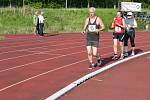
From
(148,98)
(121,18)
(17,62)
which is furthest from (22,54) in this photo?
(148,98)

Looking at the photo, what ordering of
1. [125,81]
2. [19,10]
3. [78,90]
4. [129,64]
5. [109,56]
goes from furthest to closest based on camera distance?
[19,10], [109,56], [129,64], [125,81], [78,90]

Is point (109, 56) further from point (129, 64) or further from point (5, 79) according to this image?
point (5, 79)

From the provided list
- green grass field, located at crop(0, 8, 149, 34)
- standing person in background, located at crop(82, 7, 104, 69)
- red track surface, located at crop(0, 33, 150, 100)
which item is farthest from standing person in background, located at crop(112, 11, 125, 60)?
green grass field, located at crop(0, 8, 149, 34)

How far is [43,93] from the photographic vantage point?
888 cm

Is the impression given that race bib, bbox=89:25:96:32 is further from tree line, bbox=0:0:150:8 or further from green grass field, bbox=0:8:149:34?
tree line, bbox=0:0:150:8

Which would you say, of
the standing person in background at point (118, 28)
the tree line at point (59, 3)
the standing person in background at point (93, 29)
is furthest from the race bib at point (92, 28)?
the tree line at point (59, 3)

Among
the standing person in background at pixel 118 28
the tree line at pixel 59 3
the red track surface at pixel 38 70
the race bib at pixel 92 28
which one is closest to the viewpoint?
the red track surface at pixel 38 70

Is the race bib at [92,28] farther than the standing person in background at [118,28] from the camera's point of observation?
No

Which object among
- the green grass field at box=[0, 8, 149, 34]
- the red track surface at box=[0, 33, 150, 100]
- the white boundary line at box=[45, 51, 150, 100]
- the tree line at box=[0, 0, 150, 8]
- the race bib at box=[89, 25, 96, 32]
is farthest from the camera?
the tree line at box=[0, 0, 150, 8]

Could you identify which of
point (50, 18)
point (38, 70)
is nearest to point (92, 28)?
point (38, 70)

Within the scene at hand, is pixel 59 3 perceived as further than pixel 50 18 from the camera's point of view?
Yes

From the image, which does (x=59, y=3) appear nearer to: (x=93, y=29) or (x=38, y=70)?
(x=93, y=29)

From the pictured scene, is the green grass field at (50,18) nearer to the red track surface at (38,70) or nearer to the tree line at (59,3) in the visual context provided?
the tree line at (59,3)

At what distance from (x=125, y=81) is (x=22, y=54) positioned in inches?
251
